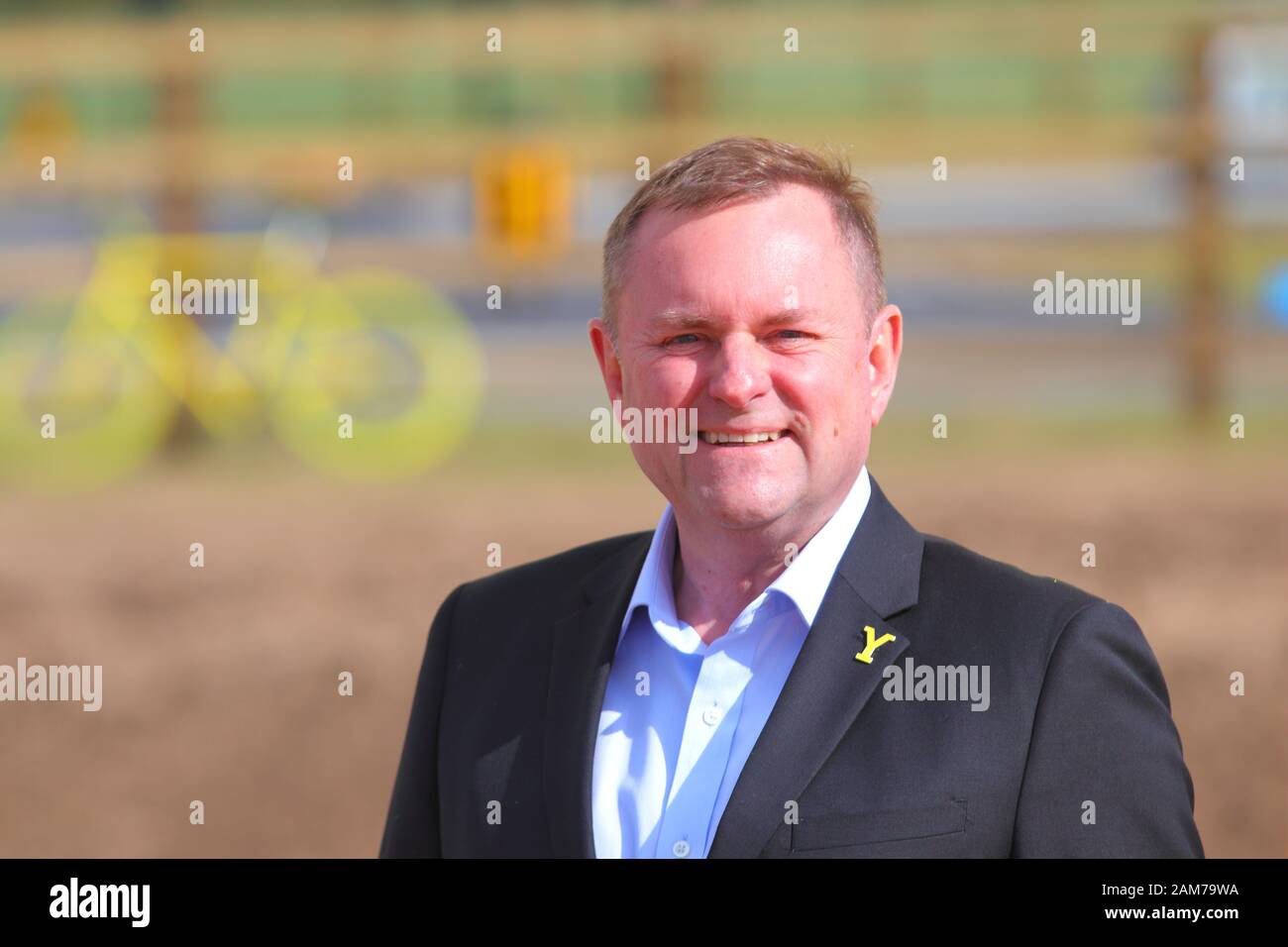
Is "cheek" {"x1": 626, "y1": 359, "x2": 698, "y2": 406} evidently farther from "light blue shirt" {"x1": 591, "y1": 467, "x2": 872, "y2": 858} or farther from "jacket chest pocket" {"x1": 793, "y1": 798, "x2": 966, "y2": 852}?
"jacket chest pocket" {"x1": 793, "y1": 798, "x2": 966, "y2": 852}

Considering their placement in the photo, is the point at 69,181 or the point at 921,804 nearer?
the point at 921,804

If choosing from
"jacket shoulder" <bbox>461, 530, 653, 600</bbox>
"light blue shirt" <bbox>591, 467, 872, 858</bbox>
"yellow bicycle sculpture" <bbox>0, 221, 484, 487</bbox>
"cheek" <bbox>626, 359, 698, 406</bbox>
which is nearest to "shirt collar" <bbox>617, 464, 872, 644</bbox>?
"light blue shirt" <bbox>591, 467, 872, 858</bbox>

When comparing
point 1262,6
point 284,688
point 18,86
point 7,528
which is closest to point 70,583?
point 7,528

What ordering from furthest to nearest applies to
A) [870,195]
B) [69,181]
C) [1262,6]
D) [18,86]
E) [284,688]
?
[18,86] < [1262,6] < [69,181] < [284,688] < [870,195]

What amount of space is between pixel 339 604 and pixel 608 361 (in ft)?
14.5

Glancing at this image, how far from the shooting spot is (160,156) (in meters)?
9.45

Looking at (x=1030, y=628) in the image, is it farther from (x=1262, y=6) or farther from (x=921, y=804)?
(x=1262, y=6)

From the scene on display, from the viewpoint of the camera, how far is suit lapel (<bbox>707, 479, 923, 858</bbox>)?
1.84 m

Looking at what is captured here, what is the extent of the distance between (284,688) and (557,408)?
4217 millimetres

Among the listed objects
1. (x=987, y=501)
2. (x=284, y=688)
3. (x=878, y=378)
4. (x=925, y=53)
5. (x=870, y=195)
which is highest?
(x=925, y=53)

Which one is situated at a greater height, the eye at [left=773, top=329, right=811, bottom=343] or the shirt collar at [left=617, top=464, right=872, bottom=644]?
the eye at [left=773, top=329, right=811, bottom=343]

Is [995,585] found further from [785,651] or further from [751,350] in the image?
[751,350]

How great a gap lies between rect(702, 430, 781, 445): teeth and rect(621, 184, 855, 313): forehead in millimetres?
→ 154

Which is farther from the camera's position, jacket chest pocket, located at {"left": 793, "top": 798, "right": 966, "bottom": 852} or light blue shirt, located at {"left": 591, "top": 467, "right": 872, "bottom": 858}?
light blue shirt, located at {"left": 591, "top": 467, "right": 872, "bottom": 858}
